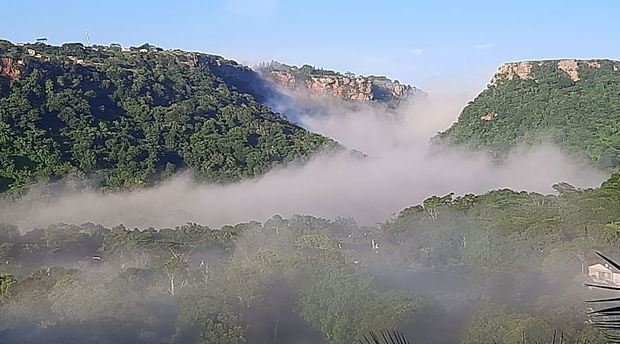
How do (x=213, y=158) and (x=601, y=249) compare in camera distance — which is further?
(x=213, y=158)

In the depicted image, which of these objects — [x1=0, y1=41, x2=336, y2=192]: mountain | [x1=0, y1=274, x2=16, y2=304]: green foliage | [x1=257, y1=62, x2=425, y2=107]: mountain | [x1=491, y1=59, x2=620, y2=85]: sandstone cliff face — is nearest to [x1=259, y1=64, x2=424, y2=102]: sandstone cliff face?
[x1=257, y1=62, x2=425, y2=107]: mountain

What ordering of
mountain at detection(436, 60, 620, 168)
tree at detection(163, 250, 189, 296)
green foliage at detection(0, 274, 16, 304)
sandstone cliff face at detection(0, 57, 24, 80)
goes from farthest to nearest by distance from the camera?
mountain at detection(436, 60, 620, 168), sandstone cliff face at detection(0, 57, 24, 80), tree at detection(163, 250, 189, 296), green foliage at detection(0, 274, 16, 304)

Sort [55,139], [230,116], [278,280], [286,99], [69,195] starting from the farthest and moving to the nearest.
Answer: [286,99]
[230,116]
[55,139]
[69,195]
[278,280]

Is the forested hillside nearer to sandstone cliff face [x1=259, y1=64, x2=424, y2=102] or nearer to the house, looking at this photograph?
the house

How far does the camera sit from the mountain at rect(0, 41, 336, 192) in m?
25.9

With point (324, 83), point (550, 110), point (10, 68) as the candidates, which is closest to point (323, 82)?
point (324, 83)

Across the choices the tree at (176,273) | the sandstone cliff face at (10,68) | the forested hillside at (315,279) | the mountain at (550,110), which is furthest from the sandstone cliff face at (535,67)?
the tree at (176,273)

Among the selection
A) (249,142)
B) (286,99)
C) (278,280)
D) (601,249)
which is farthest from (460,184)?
(286,99)

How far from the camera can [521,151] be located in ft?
110

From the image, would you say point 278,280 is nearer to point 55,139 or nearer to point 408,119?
point 55,139

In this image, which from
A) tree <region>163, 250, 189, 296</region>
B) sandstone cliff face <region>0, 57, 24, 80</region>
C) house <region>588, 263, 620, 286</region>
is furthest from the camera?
sandstone cliff face <region>0, 57, 24, 80</region>

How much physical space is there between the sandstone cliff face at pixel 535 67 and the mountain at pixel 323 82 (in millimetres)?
21665

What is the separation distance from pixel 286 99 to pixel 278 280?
45796mm

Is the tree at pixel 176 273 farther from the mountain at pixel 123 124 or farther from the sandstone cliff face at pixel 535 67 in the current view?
the sandstone cliff face at pixel 535 67
